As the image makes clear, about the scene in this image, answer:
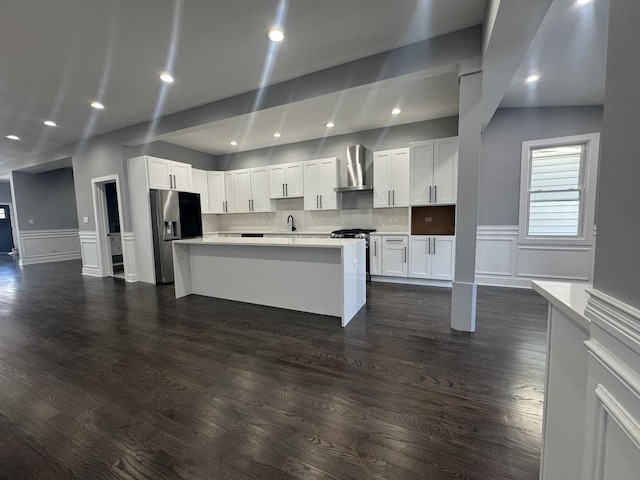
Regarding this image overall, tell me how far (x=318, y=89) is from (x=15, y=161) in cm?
891

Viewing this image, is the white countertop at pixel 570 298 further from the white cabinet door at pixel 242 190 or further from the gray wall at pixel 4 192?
the gray wall at pixel 4 192

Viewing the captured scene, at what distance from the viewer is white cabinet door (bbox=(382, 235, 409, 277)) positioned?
4.58 metres

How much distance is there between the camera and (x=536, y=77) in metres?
3.17

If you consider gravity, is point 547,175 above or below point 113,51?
below

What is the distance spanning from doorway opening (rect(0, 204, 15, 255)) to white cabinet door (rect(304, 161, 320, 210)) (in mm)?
11863

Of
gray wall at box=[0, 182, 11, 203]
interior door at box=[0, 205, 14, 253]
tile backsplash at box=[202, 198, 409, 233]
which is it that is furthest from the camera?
interior door at box=[0, 205, 14, 253]

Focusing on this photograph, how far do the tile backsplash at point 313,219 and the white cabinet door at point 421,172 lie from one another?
72 centimetres

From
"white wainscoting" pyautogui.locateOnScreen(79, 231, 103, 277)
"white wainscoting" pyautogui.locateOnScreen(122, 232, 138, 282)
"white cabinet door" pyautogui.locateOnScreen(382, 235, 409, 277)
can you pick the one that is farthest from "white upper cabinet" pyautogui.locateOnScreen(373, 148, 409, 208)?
"white wainscoting" pyautogui.locateOnScreen(79, 231, 103, 277)

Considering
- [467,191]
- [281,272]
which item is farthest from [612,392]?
[281,272]

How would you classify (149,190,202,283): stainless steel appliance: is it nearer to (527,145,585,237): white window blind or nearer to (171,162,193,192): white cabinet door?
(171,162,193,192): white cabinet door

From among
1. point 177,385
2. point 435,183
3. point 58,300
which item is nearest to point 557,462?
point 177,385

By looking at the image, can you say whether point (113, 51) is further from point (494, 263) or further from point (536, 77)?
point (494, 263)

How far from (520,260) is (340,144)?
387cm

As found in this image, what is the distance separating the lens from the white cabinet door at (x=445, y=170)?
13.7 feet
